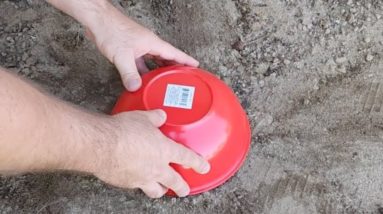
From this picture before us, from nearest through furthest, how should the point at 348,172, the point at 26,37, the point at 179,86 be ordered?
the point at 179,86 → the point at 348,172 → the point at 26,37

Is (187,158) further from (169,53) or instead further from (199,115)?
(169,53)

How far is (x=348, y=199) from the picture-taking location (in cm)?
236

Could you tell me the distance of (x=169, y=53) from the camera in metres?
2.33

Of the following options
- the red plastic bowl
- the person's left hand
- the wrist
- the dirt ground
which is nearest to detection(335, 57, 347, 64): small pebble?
the dirt ground

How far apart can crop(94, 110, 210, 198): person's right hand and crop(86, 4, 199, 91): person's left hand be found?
0.22 m

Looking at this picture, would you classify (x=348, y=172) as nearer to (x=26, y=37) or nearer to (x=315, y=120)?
(x=315, y=120)

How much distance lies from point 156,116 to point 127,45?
0.32 metres

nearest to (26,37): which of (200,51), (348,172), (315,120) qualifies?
(200,51)

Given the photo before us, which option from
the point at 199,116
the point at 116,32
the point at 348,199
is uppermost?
the point at 116,32

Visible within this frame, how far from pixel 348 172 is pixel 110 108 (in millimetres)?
897

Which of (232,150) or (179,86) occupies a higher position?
(179,86)

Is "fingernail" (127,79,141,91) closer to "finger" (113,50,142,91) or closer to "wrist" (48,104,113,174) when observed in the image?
"finger" (113,50,142,91)

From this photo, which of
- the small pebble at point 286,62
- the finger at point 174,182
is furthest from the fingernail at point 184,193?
the small pebble at point 286,62

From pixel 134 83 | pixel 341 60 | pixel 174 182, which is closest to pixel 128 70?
pixel 134 83
